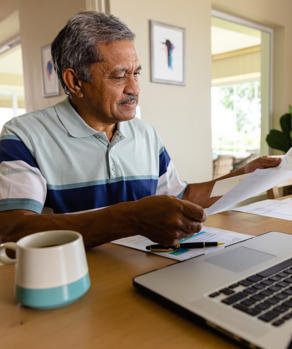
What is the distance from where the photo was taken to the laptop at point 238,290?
41cm

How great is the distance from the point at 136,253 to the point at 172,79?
2070 millimetres

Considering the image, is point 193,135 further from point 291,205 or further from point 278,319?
point 278,319

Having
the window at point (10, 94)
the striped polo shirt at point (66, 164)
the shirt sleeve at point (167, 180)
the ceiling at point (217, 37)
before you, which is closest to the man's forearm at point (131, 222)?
the striped polo shirt at point (66, 164)

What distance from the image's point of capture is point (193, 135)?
2814 mm

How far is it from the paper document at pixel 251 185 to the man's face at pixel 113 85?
51cm

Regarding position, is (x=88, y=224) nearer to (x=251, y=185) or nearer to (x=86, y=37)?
(x=251, y=185)

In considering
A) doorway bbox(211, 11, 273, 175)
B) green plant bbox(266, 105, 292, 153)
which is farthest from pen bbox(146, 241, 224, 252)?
doorway bbox(211, 11, 273, 175)

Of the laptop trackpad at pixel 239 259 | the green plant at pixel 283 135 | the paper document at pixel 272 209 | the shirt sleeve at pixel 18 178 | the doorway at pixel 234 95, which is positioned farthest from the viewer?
the doorway at pixel 234 95

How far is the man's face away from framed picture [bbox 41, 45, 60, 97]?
5.74 feet

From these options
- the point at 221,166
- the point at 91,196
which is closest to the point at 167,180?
the point at 91,196

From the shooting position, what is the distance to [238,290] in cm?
50

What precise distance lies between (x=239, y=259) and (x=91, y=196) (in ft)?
1.82

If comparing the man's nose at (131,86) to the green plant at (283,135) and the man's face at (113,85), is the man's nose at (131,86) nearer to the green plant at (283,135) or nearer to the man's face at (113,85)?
the man's face at (113,85)

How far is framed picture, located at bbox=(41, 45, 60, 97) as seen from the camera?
275cm
